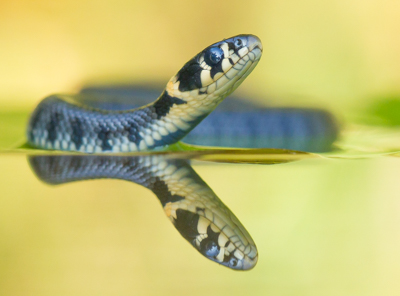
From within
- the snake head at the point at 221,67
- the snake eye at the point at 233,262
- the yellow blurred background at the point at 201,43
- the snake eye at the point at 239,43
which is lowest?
the snake eye at the point at 233,262

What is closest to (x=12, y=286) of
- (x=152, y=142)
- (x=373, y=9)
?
(x=152, y=142)

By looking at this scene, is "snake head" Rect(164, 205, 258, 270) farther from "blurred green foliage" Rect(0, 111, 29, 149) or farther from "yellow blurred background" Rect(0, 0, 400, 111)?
"yellow blurred background" Rect(0, 0, 400, 111)

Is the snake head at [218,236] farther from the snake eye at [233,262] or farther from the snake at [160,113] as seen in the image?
the snake at [160,113]

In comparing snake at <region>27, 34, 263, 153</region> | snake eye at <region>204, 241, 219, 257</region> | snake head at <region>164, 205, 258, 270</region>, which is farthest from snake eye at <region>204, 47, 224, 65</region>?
snake eye at <region>204, 241, 219, 257</region>

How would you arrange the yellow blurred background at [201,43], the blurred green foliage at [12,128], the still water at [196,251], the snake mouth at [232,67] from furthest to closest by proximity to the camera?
the yellow blurred background at [201,43] < the blurred green foliage at [12,128] < the snake mouth at [232,67] < the still water at [196,251]

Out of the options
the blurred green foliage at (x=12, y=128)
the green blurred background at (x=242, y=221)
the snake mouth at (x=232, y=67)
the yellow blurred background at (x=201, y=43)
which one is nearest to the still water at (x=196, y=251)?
the green blurred background at (x=242, y=221)

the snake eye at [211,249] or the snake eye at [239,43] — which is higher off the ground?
the snake eye at [239,43]
